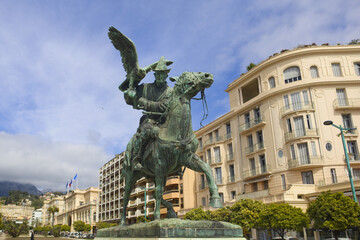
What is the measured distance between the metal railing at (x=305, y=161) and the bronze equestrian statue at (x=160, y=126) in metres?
29.6

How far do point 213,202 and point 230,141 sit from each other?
3923 cm

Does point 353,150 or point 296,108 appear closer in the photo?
point 353,150

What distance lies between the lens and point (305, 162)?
33.1 m

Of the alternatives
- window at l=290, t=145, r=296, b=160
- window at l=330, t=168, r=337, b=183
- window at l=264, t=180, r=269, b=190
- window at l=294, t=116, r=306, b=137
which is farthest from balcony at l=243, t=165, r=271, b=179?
window at l=330, t=168, r=337, b=183

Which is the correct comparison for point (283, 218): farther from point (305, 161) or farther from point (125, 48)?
point (125, 48)

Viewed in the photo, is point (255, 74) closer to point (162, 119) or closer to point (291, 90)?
point (291, 90)

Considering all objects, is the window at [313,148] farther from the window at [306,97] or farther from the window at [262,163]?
the window at [262,163]

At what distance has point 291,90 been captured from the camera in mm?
36188

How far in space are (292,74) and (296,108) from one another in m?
4.33

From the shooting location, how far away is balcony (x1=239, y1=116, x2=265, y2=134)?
3833cm

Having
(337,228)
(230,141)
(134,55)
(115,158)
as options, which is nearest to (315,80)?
(230,141)

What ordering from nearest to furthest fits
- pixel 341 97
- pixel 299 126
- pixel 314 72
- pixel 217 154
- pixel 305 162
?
pixel 305 162 → pixel 299 126 → pixel 341 97 → pixel 314 72 → pixel 217 154

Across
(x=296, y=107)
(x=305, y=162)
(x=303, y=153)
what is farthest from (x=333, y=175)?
(x=296, y=107)

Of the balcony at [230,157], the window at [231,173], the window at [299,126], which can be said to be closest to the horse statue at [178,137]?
the window at [299,126]
